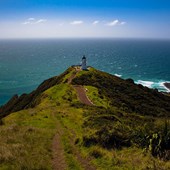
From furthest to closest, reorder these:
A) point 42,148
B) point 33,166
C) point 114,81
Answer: point 114,81 → point 42,148 → point 33,166

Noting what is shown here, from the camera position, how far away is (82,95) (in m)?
48.0

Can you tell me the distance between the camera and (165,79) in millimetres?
125500

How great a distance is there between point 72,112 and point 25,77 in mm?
103110

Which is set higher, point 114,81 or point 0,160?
point 0,160

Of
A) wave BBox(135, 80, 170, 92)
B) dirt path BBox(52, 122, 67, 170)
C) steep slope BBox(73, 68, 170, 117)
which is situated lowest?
wave BBox(135, 80, 170, 92)

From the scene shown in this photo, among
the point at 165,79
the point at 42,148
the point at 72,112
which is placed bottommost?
the point at 165,79

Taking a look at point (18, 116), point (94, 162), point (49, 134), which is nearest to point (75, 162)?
point (94, 162)

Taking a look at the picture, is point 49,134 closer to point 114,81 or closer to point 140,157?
point 140,157

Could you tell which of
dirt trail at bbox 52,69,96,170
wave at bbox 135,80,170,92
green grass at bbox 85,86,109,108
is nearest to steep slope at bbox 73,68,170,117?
green grass at bbox 85,86,109,108

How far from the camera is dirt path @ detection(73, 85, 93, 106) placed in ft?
142

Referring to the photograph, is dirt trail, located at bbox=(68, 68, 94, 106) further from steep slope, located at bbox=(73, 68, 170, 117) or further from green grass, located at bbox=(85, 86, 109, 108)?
steep slope, located at bbox=(73, 68, 170, 117)

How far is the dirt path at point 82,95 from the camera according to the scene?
43156mm

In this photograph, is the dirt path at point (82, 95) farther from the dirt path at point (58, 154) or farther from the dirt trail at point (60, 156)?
the dirt path at point (58, 154)

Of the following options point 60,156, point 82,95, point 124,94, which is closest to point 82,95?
point 82,95
